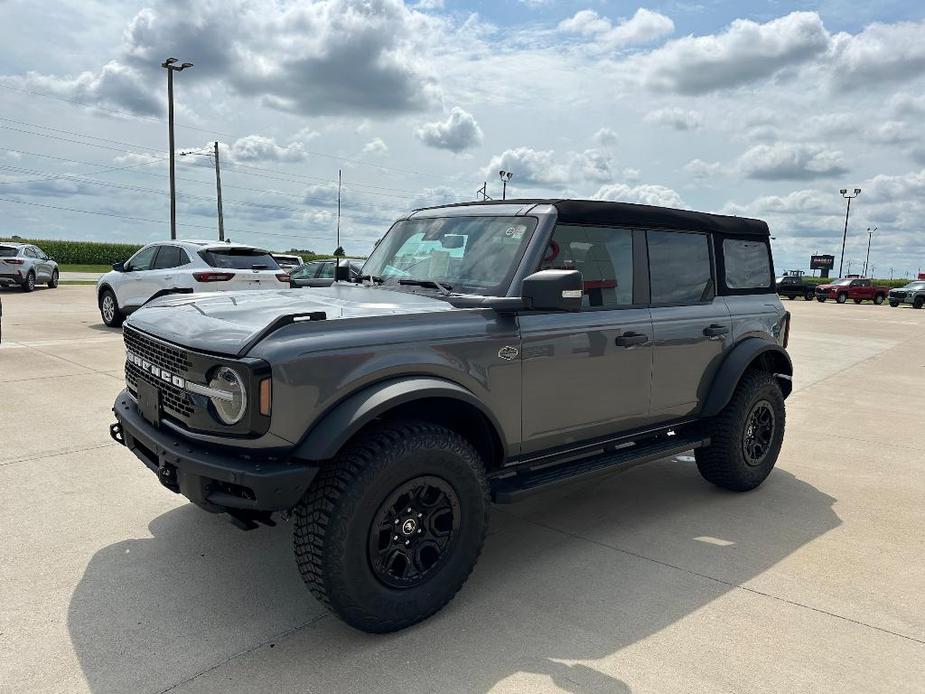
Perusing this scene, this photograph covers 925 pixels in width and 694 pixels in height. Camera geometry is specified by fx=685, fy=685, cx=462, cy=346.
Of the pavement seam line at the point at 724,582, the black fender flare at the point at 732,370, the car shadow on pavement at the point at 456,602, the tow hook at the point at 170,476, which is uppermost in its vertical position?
the black fender flare at the point at 732,370

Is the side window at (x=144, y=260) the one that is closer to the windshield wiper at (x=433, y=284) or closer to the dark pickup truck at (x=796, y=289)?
the windshield wiper at (x=433, y=284)

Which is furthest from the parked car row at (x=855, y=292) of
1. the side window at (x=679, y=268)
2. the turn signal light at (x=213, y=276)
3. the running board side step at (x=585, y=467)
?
the running board side step at (x=585, y=467)

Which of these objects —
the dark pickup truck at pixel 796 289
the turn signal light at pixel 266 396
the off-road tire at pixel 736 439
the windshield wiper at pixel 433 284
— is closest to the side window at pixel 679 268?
the off-road tire at pixel 736 439

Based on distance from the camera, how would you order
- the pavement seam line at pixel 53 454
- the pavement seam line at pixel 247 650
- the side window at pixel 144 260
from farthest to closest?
the side window at pixel 144 260
the pavement seam line at pixel 53 454
the pavement seam line at pixel 247 650

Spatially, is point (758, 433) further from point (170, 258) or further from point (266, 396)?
point (170, 258)

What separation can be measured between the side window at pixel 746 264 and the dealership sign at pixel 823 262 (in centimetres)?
8082

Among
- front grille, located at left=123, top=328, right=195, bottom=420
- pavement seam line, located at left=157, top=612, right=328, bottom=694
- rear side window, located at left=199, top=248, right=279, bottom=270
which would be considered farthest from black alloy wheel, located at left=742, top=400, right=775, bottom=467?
rear side window, located at left=199, top=248, right=279, bottom=270

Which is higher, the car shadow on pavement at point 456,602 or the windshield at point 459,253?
the windshield at point 459,253

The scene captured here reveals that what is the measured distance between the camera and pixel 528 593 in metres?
3.26

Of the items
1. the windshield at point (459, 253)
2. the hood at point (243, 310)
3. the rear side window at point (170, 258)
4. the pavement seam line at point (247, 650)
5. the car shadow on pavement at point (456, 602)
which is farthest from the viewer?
the rear side window at point (170, 258)

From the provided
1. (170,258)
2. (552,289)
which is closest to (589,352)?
(552,289)

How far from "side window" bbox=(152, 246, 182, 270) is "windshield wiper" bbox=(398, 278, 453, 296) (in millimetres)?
9014

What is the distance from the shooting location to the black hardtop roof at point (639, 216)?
373 centimetres

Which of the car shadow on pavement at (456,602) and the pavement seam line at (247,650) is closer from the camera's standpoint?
the pavement seam line at (247,650)
